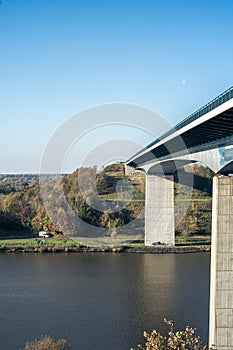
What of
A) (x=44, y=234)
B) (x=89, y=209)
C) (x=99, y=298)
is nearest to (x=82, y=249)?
(x=44, y=234)

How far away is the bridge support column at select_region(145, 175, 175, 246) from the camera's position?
21.8 meters

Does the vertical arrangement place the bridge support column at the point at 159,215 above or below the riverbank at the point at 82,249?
above

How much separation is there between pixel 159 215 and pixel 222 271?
1352 cm

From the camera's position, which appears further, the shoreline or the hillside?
the hillside

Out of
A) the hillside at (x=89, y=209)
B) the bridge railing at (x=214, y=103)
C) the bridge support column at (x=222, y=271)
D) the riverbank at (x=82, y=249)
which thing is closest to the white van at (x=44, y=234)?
the hillside at (x=89, y=209)

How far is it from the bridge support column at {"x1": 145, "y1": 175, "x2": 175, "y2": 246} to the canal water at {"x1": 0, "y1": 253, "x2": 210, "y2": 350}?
3.33 m

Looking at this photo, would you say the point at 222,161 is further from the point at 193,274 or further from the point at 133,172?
the point at 133,172

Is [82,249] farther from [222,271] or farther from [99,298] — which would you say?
[222,271]

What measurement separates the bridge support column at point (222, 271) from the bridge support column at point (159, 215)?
1321cm

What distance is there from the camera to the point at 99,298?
12312 millimetres

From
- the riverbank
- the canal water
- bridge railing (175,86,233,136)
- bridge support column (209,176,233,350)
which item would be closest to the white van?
the riverbank

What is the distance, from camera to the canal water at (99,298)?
976 cm

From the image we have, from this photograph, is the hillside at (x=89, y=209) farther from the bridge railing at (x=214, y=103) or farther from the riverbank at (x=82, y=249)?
the bridge railing at (x=214, y=103)

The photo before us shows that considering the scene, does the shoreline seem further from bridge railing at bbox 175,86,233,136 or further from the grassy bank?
bridge railing at bbox 175,86,233,136
